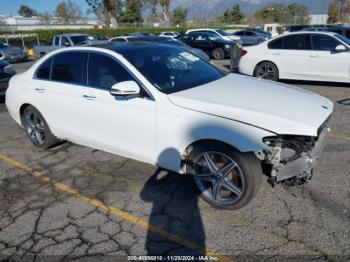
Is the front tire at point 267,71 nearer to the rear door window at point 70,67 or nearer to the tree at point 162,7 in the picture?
the rear door window at point 70,67

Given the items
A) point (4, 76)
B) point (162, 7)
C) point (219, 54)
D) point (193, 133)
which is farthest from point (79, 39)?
point (162, 7)

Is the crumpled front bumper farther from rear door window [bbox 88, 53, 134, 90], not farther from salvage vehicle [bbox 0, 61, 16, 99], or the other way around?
salvage vehicle [bbox 0, 61, 16, 99]

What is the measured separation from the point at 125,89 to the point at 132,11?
64012 millimetres

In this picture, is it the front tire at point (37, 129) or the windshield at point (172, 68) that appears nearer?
the windshield at point (172, 68)

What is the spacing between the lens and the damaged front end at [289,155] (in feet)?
10.1

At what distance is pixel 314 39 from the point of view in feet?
29.3

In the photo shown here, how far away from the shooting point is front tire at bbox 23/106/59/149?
5.07m

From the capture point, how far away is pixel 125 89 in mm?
3520

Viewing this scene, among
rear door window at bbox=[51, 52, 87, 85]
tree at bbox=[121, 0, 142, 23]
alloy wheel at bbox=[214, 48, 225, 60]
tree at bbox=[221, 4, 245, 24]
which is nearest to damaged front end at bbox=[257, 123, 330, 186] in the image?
rear door window at bbox=[51, 52, 87, 85]

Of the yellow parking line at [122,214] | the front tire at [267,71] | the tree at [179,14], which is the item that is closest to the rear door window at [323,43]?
the front tire at [267,71]

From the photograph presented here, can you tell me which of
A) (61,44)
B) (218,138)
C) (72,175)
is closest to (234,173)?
(218,138)

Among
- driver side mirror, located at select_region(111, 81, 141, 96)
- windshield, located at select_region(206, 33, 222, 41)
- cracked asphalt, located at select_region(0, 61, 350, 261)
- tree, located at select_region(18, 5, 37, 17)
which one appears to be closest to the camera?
cracked asphalt, located at select_region(0, 61, 350, 261)

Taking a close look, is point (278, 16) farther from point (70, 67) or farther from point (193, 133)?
point (193, 133)

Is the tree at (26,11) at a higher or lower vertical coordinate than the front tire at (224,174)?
higher
